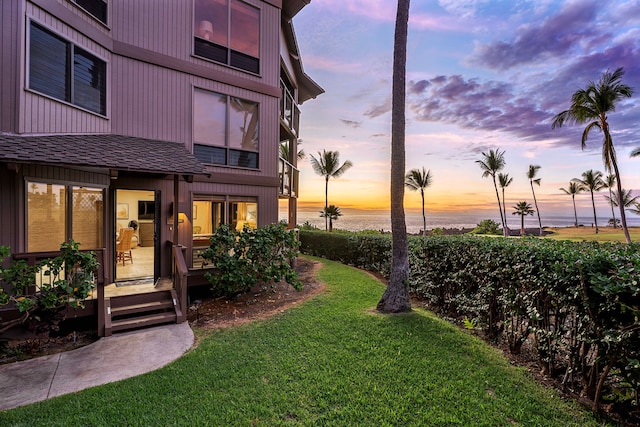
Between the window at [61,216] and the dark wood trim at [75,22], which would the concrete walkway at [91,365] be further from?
the dark wood trim at [75,22]

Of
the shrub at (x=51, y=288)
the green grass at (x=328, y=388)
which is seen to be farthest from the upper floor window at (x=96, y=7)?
the green grass at (x=328, y=388)

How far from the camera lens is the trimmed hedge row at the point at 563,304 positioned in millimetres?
2766

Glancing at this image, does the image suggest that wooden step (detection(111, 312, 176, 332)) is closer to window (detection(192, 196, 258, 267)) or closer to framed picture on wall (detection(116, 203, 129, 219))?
window (detection(192, 196, 258, 267))

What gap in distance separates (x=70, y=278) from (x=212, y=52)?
21.7 ft

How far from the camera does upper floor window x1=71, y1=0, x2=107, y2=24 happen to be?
19.9 ft

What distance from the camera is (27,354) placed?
446cm

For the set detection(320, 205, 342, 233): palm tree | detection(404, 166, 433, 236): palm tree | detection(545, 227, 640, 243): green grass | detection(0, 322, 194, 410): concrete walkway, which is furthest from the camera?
detection(404, 166, 433, 236): palm tree

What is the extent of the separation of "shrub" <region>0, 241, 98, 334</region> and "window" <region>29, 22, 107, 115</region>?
10.3 ft

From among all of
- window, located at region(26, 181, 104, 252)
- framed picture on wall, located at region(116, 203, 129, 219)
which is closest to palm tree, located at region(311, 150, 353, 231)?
framed picture on wall, located at region(116, 203, 129, 219)

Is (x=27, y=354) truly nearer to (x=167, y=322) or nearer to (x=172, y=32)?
(x=167, y=322)

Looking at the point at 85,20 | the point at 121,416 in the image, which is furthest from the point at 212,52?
Answer: the point at 121,416

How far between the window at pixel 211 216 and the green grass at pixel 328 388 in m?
3.48

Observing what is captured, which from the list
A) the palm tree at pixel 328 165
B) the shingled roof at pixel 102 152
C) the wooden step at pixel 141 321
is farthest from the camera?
the palm tree at pixel 328 165

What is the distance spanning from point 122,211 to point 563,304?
8.55 metres
